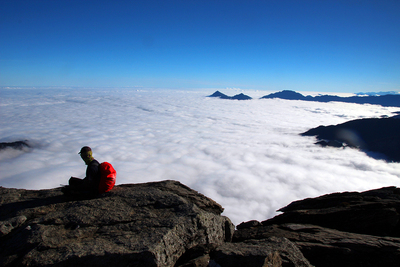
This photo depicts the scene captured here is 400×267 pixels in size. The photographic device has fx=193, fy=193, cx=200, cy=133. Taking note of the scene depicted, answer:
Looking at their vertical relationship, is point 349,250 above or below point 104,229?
below

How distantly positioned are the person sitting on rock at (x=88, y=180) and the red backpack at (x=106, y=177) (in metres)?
0.15

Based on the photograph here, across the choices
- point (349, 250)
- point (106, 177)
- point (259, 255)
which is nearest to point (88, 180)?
point (106, 177)

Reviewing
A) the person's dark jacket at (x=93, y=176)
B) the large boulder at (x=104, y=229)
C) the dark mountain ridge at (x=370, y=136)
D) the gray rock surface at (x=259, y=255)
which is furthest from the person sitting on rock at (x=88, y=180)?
the dark mountain ridge at (x=370, y=136)

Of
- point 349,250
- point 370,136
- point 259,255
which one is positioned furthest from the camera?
point 370,136

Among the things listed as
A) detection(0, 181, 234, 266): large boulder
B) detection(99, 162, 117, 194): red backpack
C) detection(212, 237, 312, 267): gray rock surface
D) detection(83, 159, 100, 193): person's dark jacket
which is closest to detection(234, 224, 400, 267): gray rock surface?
detection(212, 237, 312, 267): gray rock surface

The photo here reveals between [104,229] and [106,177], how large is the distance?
246 centimetres

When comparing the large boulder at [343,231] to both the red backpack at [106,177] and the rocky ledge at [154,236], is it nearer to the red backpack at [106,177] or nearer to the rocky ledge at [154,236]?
the rocky ledge at [154,236]

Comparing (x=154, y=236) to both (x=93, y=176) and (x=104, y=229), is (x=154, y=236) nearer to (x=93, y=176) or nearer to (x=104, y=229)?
(x=104, y=229)

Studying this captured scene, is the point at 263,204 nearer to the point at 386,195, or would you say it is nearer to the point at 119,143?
the point at 386,195

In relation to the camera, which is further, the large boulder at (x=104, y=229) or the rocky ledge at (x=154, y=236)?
the rocky ledge at (x=154, y=236)

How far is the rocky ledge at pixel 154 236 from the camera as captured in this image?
205 inches

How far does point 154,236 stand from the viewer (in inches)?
229

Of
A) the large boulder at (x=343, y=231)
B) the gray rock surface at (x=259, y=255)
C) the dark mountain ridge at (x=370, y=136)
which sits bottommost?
the dark mountain ridge at (x=370, y=136)

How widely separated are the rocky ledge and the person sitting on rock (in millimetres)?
386
